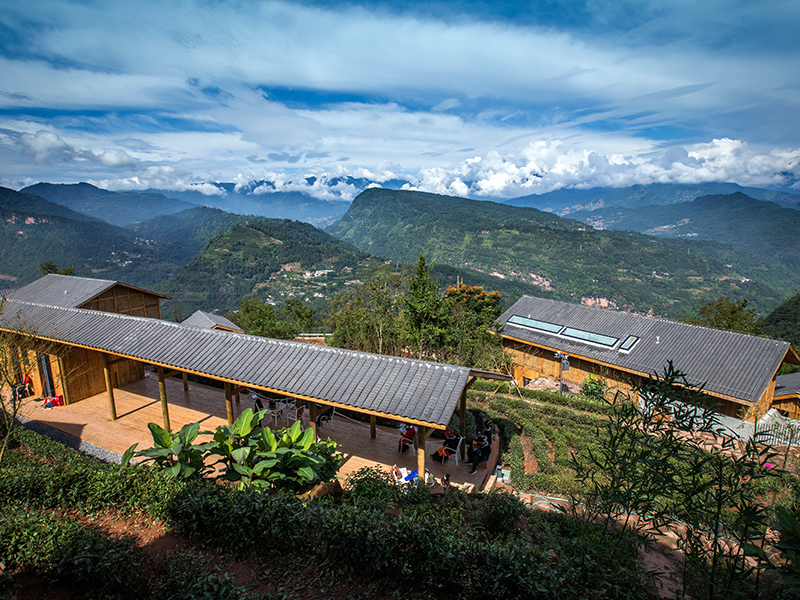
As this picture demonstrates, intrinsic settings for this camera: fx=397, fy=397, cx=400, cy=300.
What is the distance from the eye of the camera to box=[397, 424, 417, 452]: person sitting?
10164mm

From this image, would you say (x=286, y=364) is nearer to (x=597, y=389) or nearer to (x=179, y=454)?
(x=179, y=454)

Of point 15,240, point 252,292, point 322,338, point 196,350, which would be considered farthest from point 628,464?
point 15,240

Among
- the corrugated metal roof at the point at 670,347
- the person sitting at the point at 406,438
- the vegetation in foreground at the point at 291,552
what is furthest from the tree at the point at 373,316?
the vegetation in foreground at the point at 291,552

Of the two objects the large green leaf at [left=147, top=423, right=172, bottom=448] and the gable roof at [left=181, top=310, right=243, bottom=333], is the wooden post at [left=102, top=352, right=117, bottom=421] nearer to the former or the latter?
the large green leaf at [left=147, top=423, right=172, bottom=448]

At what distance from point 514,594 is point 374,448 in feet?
21.9

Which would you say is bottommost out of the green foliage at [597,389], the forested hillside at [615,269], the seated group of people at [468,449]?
the forested hillside at [615,269]

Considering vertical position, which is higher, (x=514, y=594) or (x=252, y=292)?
(x=514, y=594)

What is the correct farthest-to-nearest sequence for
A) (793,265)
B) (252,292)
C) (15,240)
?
(793,265)
(15,240)
(252,292)

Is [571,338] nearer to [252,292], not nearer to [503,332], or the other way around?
[503,332]

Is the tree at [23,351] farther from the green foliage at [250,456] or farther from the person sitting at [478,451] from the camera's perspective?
the person sitting at [478,451]

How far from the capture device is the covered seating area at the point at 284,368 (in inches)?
320

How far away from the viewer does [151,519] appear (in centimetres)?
600

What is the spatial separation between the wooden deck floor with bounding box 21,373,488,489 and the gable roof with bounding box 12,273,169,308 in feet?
12.1

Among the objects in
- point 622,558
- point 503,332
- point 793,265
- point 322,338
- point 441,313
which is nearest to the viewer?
point 622,558
